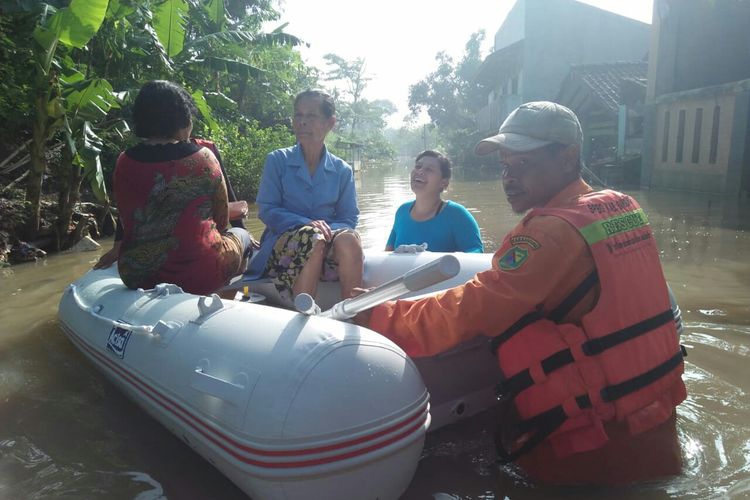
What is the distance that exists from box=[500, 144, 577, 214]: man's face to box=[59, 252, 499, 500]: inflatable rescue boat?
0.42 m

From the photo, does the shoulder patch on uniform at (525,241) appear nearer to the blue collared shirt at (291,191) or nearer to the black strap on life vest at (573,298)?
the black strap on life vest at (573,298)

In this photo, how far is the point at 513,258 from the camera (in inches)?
67.9

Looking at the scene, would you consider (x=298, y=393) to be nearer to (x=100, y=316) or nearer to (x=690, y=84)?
(x=100, y=316)

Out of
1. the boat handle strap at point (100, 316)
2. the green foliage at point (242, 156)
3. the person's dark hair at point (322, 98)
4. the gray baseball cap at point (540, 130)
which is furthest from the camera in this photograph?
the green foliage at point (242, 156)

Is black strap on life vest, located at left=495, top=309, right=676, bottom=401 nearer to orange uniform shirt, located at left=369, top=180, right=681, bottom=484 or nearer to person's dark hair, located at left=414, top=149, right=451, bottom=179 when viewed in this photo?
orange uniform shirt, located at left=369, top=180, right=681, bottom=484

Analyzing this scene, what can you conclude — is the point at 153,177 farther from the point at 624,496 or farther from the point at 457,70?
the point at 457,70

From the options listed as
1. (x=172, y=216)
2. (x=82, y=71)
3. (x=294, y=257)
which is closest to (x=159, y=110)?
(x=172, y=216)

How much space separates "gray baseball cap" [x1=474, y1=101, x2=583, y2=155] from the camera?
182 centimetres

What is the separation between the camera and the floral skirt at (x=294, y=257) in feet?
8.67

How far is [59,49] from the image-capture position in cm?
612

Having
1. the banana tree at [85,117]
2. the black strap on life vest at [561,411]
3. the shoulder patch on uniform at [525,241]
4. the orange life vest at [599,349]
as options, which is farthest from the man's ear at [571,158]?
the banana tree at [85,117]

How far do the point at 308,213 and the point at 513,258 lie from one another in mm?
1526

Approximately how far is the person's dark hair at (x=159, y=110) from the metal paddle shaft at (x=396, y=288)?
3.66ft

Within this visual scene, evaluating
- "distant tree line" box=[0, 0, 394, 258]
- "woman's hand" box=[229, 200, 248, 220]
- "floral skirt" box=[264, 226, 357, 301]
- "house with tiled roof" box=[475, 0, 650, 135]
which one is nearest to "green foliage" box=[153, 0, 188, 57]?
"distant tree line" box=[0, 0, 394, 258]
